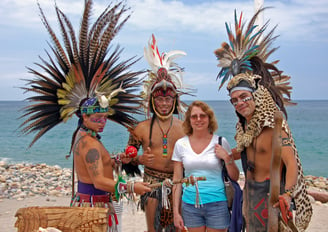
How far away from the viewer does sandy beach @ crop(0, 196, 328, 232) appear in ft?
22.5

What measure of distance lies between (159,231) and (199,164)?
115cm

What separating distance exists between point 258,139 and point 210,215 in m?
0.87

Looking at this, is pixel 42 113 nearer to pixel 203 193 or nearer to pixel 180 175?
pixel 180 175

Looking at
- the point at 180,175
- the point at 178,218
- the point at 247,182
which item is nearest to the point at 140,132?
the point at 180,175

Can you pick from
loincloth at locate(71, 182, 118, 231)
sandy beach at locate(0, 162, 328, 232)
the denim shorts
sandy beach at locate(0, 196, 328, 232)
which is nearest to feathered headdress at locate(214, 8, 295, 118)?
the denim shorts

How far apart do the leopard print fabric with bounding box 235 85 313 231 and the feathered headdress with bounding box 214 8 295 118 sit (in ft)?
0.81

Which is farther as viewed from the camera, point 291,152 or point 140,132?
point 140,132

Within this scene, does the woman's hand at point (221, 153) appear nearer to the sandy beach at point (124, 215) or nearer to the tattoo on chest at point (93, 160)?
the tattoo on chest at point (93, 160)

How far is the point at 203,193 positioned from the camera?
11.4 feet

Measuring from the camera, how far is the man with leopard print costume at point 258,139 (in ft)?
10.0

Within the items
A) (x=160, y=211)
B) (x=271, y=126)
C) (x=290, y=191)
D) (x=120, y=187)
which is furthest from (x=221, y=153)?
(x=160, y=211)

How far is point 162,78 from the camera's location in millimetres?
4418

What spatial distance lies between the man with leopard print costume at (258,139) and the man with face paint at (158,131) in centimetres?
88

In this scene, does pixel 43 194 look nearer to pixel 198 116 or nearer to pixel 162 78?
pixel 162 78
